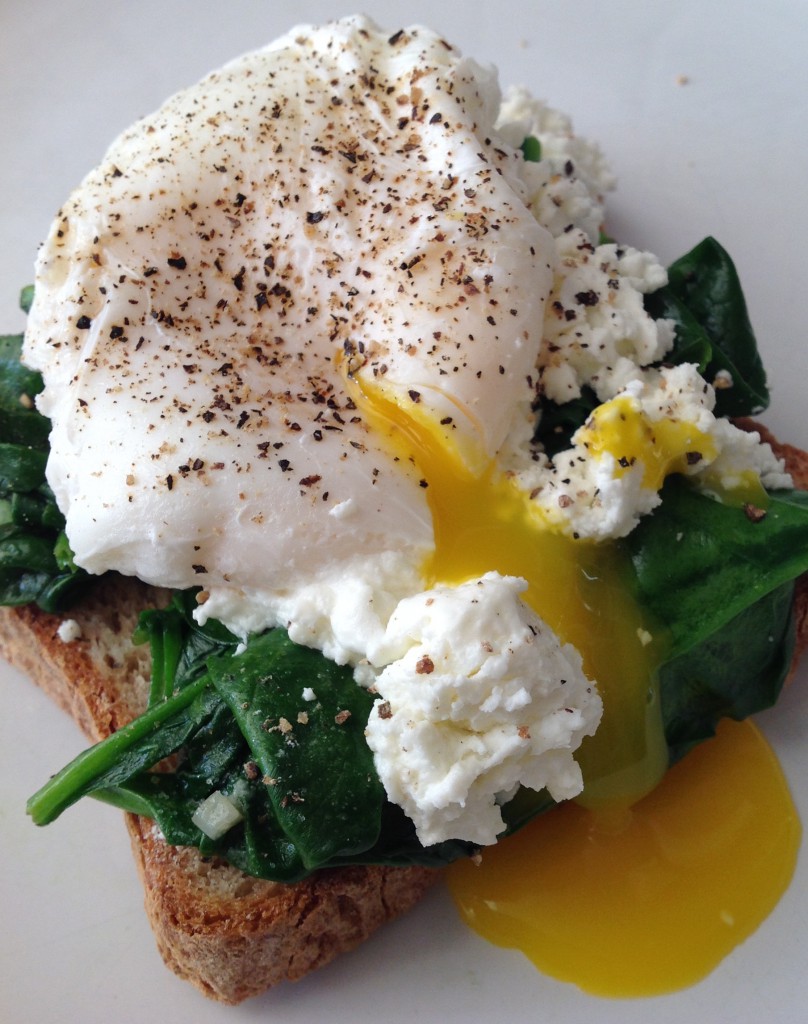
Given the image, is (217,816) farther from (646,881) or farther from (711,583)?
(711,583)

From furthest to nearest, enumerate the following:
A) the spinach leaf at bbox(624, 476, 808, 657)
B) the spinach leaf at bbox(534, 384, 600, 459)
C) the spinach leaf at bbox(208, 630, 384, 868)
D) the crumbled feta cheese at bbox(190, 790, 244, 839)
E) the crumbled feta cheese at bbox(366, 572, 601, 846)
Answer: the spinach leaf at bbox(534, 384, 600, 459)
the spinach leaf at bbox(624, 476, 808, 657)
the crumbled feta cheese at bbox(190, 790, 244, 839)
the spinach leaf at bbox(208, 630, 384, 868)
the crumbled feta cheese at bbox(366, 572, 601, 846)

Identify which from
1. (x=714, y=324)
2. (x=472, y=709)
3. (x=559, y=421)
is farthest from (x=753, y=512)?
(x=472, y=709)

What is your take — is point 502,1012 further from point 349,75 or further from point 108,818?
point 349,75

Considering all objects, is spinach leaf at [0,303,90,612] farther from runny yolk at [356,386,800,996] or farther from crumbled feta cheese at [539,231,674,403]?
crumbled feta cheese at [539,231,674,403]

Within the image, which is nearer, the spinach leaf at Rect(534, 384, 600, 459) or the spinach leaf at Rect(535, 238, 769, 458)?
the spinach leaf at Rect(534, 384, 600, 459)

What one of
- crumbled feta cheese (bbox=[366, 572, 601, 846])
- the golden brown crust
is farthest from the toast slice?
crumbled feta cheese (bbox=[366, 572, 601, 846])

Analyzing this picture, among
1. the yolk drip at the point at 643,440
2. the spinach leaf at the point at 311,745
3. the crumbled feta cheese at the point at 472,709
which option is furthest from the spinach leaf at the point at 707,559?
the spinach leaf at the point at 311,745
